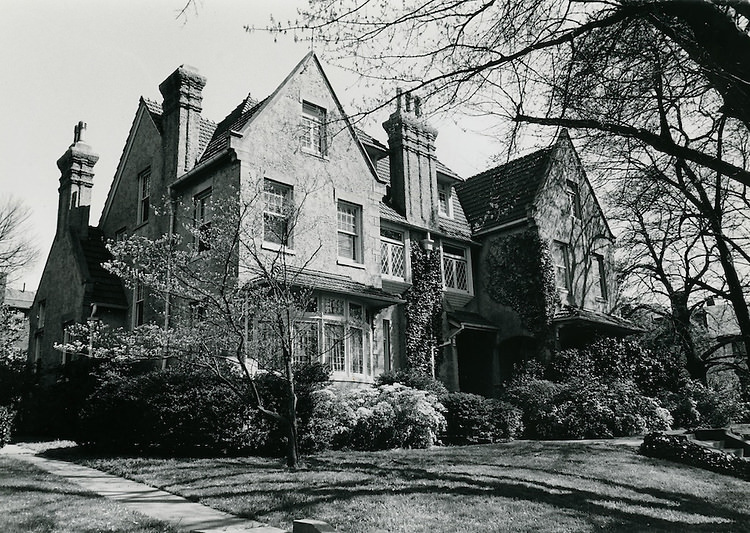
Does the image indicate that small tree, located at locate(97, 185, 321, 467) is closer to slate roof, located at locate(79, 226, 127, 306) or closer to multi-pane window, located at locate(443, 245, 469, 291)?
slate roof, located at locate(79, 226, 127, 306)

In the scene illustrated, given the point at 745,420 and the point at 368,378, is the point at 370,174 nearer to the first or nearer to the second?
the point at 368,378

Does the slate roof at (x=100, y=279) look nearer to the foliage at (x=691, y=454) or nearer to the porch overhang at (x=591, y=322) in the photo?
the porch overhang at (x=591, y=322)

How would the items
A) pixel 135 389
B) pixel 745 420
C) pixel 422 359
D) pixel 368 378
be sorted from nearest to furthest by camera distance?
pixel 135 389, pixel 368 378, pixel 422 359, pixel 745 420

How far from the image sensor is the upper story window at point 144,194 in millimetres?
21312

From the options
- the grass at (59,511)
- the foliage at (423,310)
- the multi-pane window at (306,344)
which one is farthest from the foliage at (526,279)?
the grass at (59,511)

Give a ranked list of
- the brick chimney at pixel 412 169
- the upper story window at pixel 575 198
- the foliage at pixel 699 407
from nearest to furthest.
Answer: the foliage at pixel 699 407
the brick chimney at pixel 412 169
the upper story window at pixel 575 198

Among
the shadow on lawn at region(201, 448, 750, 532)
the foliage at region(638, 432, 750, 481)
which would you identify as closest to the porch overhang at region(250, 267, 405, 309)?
the shadow on lawn at region(201, 448, 750, 532)

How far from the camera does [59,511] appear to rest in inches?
316

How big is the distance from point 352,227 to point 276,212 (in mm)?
4568

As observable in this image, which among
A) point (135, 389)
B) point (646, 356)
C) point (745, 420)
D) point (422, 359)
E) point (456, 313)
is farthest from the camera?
point (745, 420)

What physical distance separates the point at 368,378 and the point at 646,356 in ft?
39.8

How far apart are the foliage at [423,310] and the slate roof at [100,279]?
9101 millimetres

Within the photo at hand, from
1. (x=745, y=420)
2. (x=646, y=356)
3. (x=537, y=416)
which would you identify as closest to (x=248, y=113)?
(x=537, y=416)

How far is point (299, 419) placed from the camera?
13.8 metres
